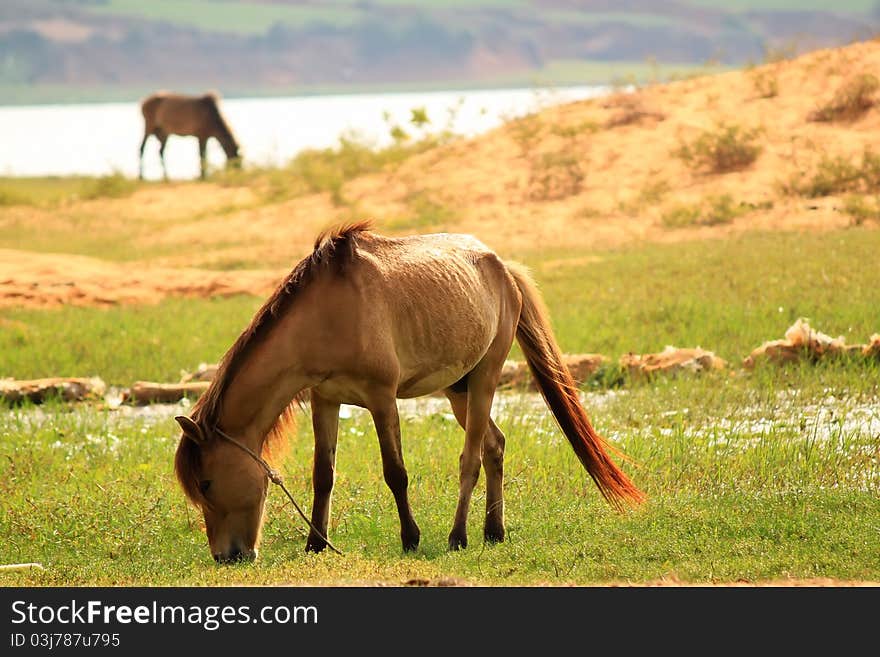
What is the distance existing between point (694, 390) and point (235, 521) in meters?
5.11

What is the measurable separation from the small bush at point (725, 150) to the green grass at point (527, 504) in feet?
39.8

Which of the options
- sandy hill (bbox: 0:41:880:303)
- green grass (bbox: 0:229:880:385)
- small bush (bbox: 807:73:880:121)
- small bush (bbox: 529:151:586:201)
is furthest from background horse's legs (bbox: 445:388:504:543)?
small bush (bbox: 807:73:880:121)

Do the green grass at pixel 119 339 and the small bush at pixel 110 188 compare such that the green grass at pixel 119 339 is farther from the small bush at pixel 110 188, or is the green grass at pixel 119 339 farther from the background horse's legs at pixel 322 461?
the small bush at pixel 110 188

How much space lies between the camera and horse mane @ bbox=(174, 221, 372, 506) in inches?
231

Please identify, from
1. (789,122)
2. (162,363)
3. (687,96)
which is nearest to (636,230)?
(789,122)

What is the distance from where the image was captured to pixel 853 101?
73.7 feet

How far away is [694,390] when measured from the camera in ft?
33.5

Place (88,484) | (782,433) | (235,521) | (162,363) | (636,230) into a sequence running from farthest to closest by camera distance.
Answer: (636,230) < (162,363) < (782,433) < (88,484) < (235,521)

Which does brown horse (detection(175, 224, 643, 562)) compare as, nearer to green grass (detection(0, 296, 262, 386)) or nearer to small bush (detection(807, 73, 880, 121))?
green grass (detection(0, 296, 262, 386))

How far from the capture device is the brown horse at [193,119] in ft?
105

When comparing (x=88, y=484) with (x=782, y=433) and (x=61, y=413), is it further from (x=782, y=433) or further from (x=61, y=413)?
(x=782, y=433)

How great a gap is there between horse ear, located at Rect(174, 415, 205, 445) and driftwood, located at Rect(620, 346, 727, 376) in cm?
583

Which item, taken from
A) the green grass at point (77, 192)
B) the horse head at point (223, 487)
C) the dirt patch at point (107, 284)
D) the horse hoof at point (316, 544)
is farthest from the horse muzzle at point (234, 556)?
the green grass at point (77, 192)

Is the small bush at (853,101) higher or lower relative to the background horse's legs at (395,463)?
higher
